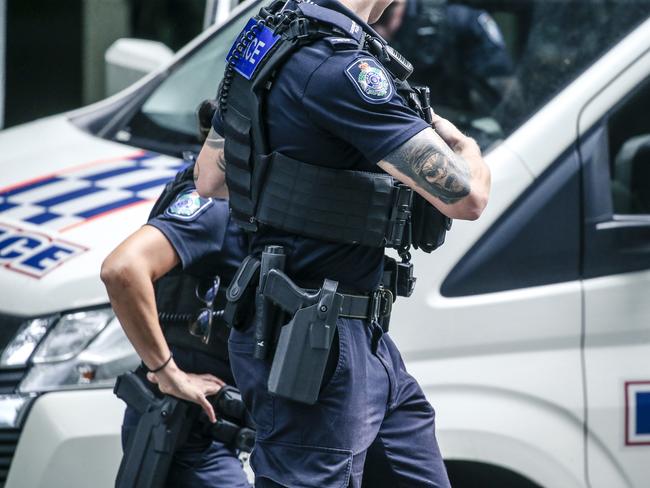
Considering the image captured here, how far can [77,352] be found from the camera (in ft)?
10.1

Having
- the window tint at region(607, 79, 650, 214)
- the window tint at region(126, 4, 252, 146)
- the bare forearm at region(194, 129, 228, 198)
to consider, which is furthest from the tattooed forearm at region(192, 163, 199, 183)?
the window tint at region(607, 79, 650, 214)

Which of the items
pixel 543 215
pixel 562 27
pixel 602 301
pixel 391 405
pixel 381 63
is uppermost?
pixel 562 27

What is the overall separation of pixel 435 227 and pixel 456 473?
0.84 m

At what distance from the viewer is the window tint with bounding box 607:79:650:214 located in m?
3.15

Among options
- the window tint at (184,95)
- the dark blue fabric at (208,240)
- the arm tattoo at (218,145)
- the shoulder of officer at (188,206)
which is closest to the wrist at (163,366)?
the dark blue fabric at (208,240)

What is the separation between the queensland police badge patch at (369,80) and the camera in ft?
7.63

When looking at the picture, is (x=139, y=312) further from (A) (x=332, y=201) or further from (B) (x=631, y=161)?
(B) (x=631, y=161)

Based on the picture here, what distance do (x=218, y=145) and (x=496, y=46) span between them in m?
2.26

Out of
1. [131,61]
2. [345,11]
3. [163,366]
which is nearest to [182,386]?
[163,366]

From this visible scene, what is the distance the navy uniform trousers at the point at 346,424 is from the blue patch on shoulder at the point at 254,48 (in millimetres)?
505

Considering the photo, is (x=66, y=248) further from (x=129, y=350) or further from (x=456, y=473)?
(x=456, y=473)

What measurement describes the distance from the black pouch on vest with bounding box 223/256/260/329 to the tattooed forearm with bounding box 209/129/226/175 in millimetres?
288

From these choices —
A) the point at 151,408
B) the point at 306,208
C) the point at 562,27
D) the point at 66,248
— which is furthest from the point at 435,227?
the point at 562,27

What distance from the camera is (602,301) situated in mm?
3039
